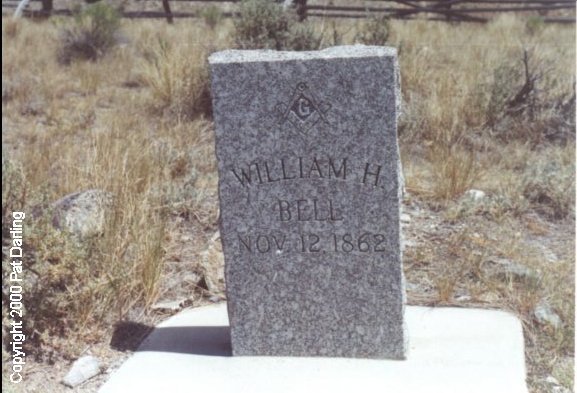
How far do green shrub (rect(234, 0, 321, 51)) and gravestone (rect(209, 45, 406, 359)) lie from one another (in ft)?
13.8

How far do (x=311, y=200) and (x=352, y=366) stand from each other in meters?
0.77

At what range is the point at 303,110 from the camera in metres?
3.75

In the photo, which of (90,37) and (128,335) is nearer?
(128,335)

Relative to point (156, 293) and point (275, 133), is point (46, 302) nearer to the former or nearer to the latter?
point (156, 293)

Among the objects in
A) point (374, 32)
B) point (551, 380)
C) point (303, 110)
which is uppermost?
point (303, 110)

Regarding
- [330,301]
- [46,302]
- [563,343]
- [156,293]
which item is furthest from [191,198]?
[563,343]

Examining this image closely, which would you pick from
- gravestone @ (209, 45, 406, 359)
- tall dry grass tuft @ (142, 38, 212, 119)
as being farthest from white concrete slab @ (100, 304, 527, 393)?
tall dry grass tuft @ (142, 38, 212, 119)

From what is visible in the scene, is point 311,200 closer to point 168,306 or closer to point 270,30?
point 168,306

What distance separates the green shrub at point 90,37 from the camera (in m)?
10.6

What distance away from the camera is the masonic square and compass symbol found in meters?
3.73

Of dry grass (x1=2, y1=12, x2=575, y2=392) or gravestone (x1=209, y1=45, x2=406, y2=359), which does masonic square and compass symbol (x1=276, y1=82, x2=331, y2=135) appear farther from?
dry grass (x1=2, y1=12, x2=575, y2=392)

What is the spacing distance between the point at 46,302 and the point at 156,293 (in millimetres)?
641

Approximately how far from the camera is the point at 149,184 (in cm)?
585

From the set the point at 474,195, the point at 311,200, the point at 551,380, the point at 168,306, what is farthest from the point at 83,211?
the point at 551,380
